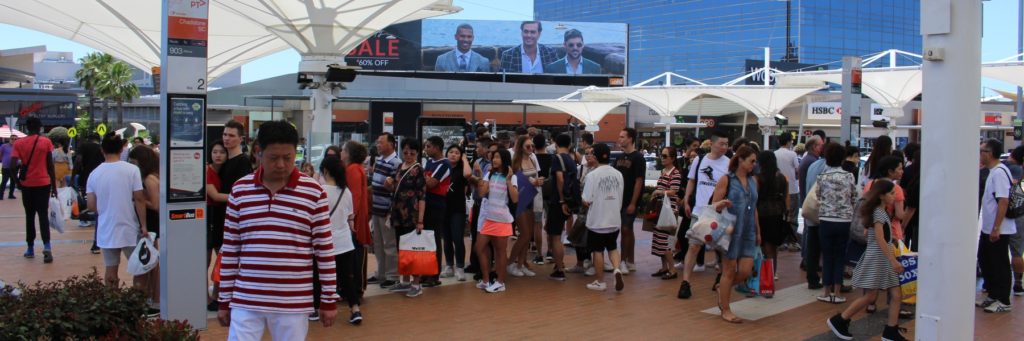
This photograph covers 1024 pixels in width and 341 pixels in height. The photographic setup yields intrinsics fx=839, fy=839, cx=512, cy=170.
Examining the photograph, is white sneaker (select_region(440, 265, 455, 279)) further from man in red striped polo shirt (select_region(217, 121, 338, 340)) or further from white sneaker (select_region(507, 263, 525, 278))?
man in red striped polo shirt (select_region(217, 121, 338, 340))

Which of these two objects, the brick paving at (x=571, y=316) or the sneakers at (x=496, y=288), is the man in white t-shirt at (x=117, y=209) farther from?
the sneakers at (x=496, y=288)

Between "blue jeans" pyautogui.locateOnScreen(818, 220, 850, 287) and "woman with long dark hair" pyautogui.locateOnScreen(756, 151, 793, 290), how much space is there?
426 millimetres

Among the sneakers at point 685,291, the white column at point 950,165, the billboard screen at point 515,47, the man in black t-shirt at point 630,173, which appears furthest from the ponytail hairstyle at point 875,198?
the billboard screen at point 515,47

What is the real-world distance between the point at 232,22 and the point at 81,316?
20.8m

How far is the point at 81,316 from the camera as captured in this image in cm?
452

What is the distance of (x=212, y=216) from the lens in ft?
25.1

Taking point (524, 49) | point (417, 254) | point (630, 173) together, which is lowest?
point (417, 254)

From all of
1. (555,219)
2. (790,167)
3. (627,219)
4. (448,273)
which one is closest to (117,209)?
(448,273)

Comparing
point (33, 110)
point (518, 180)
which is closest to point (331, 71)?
point (518, 180)

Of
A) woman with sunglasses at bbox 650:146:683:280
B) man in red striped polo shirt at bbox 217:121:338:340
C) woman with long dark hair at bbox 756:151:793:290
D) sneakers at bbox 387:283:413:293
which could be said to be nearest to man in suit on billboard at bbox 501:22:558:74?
woman with sunglasses at bbox 650:146:683:280

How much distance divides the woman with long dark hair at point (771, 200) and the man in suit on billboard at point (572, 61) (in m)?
67.7

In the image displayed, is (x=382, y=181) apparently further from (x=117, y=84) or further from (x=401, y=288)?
(x=117, y=84)

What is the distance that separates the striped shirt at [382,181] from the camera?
343 inches

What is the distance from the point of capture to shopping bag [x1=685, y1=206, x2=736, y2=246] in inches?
302
